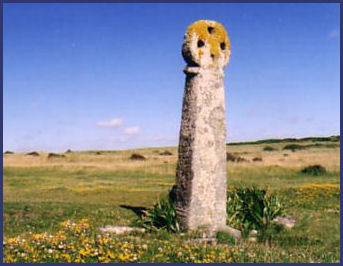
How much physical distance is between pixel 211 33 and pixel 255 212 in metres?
5.71

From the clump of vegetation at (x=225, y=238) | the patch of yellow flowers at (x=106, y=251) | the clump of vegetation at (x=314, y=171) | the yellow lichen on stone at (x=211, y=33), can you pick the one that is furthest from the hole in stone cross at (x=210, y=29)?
the clump of vegetation at (x=314, y=171)

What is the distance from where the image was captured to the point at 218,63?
59.5 feet

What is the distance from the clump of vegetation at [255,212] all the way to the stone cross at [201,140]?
1013mm

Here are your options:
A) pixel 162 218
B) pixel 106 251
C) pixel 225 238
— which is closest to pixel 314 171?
pixel 162 218

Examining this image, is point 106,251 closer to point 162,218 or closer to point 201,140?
point 162,218

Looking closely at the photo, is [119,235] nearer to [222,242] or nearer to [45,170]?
[222,242]

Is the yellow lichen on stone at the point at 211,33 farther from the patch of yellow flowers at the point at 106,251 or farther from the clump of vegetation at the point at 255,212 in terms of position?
the patch of yellow flowers at the point at 106,251

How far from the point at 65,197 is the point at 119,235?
12903 mm

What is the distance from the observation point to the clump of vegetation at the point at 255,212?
18359 mm

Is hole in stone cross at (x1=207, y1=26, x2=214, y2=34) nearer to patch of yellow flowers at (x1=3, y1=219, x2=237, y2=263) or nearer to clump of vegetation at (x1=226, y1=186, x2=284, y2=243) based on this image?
Result: clump of vegetation at (x1=226, y1=186, x2=284, y2=243)

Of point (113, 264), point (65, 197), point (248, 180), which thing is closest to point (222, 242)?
point (113, 264)

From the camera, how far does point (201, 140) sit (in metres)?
17.5

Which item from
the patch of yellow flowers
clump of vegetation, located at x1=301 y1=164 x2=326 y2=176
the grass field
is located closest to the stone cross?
the grass field

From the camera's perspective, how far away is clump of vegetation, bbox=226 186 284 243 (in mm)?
18359
